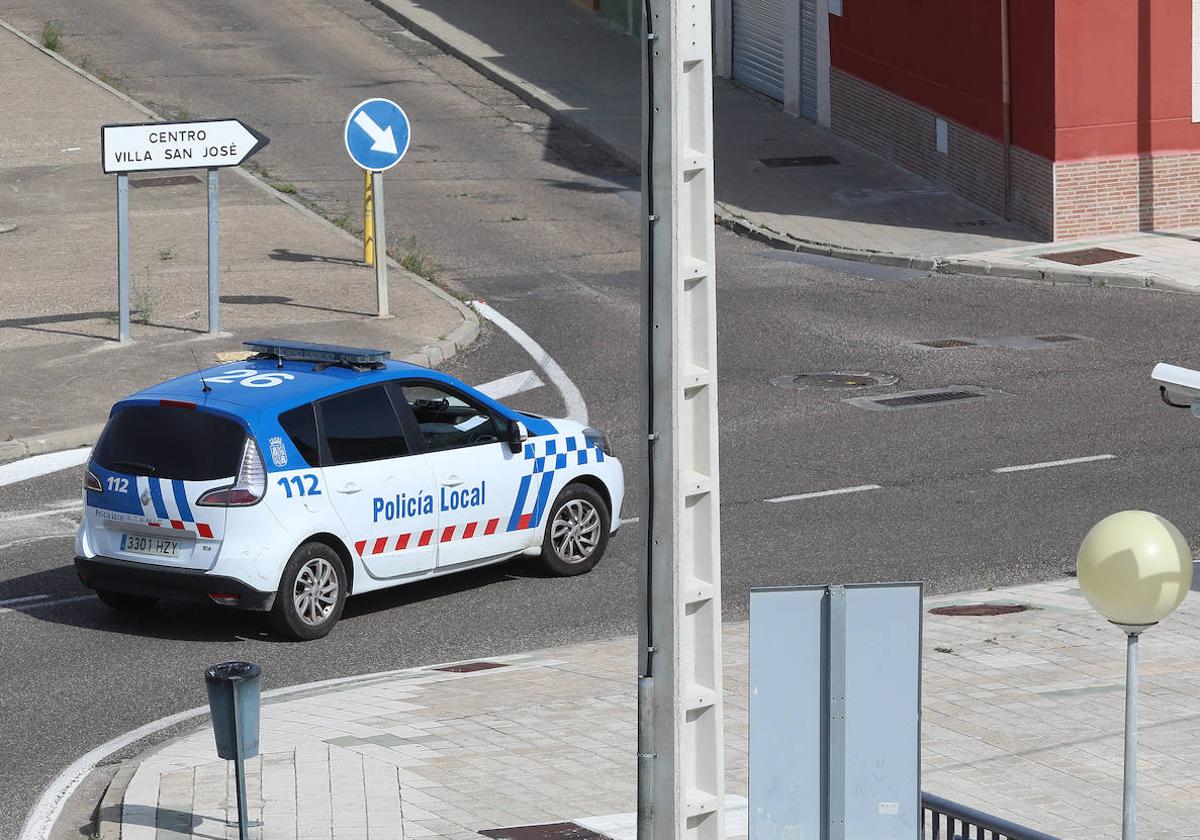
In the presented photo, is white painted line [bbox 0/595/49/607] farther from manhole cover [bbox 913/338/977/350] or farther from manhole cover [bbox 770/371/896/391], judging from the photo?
manhole cover [bbox 913/338/977/350]

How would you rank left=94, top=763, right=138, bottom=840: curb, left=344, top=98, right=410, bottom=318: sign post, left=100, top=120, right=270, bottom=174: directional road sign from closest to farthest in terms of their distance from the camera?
left=94, top=763, right=138, bottom=840: curb, left=100, top=120, right=270, bottom=174: directional road sign, left=344, top=98, right=410, bottom=318: sign post

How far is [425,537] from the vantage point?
1337cm

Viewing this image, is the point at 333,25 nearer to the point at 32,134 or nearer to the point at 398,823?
the point at 32,134

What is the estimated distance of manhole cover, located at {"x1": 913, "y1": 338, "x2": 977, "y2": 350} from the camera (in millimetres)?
20859

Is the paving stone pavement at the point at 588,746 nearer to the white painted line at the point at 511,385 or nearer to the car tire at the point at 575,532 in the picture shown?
the car tire at the point at 575,532

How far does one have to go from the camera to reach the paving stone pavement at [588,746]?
376 inches

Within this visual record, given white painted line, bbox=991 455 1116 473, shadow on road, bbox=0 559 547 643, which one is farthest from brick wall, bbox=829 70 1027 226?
shadow on road, bbox=0 559 547 643

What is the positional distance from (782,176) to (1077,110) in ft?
18.0

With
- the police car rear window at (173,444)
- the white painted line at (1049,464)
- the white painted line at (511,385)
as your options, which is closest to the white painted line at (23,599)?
the police car rear window at (173,444)

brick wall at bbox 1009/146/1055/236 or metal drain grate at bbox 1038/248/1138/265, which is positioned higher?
brick wall at bbox 1009/146/1055/236

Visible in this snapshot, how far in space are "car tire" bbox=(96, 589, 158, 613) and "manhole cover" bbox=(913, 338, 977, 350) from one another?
9.92 meters

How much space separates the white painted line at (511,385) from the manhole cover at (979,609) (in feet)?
22.6

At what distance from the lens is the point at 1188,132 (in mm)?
26391

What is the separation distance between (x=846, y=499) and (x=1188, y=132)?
42.3ft
